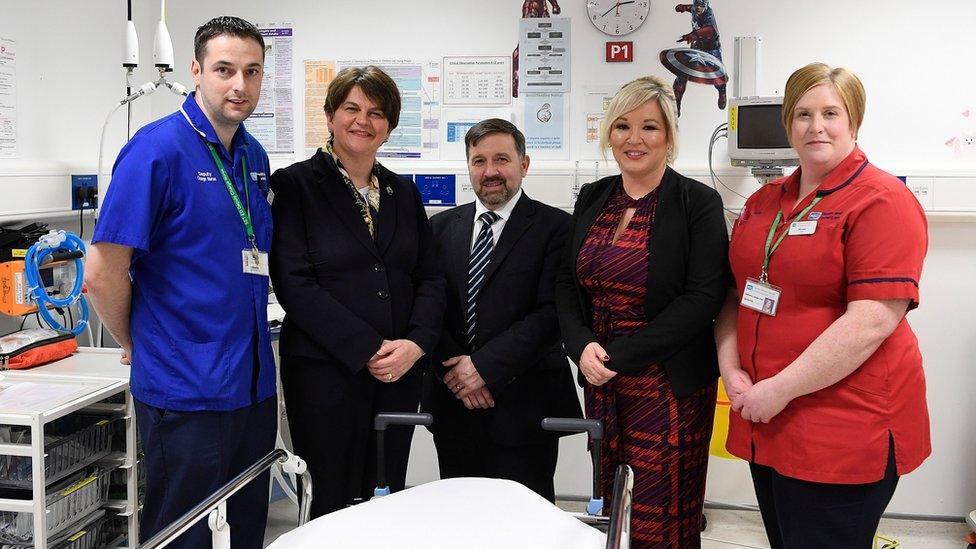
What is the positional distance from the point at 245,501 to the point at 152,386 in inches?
14.9

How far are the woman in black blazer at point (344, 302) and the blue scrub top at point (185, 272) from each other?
19 cm

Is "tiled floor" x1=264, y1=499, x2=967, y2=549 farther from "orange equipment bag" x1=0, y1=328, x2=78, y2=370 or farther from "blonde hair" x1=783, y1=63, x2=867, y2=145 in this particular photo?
"blonde hair" x1=783, y1=63, x2=867, y2=145

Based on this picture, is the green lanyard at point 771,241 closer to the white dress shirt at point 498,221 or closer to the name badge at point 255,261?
the white dress shirt at point 498,221

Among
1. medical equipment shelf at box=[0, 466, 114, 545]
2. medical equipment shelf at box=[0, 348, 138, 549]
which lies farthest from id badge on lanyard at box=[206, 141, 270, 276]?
medical equipment shelf at box=[0, 466, 114, 545]

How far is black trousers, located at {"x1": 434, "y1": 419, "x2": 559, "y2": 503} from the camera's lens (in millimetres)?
2232

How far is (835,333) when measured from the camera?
5.26 ft

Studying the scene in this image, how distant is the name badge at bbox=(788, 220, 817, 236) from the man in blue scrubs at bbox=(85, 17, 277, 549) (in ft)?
4.02

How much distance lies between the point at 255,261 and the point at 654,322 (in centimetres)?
98

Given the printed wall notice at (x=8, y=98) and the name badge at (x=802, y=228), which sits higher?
the printed wall notice at (x=8, y=98)

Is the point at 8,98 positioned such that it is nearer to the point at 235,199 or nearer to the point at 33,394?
the point at 33,394

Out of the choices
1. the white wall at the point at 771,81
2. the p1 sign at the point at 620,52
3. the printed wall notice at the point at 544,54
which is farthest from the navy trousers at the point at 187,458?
the p1 sign at the point at 620,52

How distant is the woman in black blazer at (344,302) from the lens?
1.98m

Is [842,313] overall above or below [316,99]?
below

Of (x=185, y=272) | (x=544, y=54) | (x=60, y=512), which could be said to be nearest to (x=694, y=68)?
(x=544, y=54)
